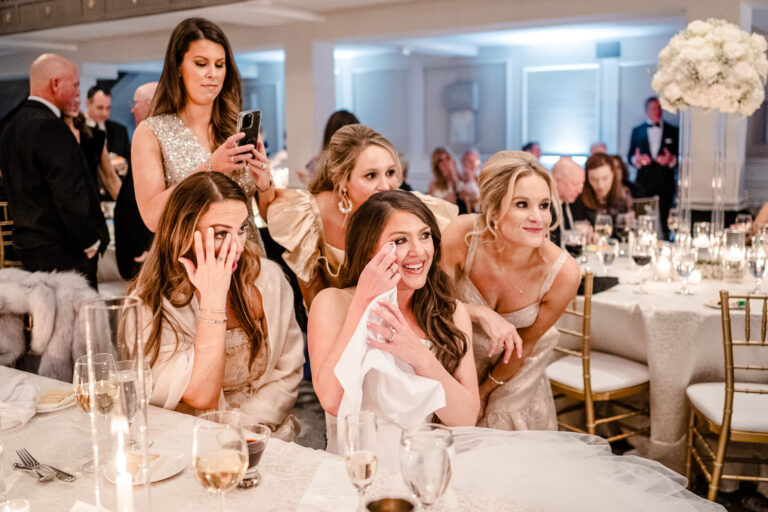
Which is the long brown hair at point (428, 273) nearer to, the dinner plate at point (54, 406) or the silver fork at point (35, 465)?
the dinner plate at point (54, 406)

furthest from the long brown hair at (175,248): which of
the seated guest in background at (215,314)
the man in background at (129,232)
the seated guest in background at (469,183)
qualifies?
the seated guest in background at (469,183)

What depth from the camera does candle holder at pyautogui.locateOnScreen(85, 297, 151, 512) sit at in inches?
47.5

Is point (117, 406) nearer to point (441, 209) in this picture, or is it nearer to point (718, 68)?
point (441, 209)

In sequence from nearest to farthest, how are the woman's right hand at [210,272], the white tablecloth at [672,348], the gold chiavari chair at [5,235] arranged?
the woman's right hand at [210,272], the white tablecloth at [672,348], the gold chiavari chair at [5,235]

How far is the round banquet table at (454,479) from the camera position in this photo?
1.41 metres

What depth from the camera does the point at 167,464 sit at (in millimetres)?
1542

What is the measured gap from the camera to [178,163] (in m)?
2.60

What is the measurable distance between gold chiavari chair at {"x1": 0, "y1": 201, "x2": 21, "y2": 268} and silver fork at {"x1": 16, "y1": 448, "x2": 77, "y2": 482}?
12.7 ft

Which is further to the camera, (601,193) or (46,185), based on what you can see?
(601,193)

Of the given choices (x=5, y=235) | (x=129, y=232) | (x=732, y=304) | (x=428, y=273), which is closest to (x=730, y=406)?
(x=732, y=304)

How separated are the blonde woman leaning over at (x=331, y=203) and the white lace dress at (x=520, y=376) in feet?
1.39

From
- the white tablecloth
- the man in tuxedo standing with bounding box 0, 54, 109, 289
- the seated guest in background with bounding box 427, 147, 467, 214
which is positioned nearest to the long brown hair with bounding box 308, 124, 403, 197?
the white tablecloth

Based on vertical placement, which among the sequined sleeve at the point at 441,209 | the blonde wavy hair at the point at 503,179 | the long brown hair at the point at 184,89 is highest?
the long brown hair at the point at 184,89

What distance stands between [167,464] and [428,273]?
0.96m
